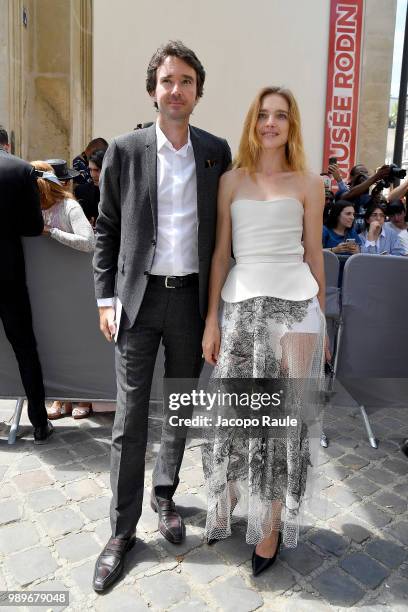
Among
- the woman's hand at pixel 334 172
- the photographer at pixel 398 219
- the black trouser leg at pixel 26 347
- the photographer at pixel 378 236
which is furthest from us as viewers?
the woman's hand at pixel 334 172

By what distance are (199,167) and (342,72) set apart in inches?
395

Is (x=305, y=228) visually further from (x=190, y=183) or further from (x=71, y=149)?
(x=71, y=149)

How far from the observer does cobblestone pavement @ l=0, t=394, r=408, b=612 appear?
2227mm

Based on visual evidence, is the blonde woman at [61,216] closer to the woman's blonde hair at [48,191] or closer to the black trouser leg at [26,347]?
the woman's blonde hair at [48,191]

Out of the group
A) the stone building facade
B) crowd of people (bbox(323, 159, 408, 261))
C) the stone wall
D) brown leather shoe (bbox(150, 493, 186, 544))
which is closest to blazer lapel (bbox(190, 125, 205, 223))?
brown leather shoe (bbox(150, 493, 186, 544))

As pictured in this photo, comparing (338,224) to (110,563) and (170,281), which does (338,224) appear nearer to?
(170,281)

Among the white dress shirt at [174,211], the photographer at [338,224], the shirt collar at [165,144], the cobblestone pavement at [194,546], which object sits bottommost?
the cobblestone pavement at [194,546]

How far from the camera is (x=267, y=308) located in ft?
7.30

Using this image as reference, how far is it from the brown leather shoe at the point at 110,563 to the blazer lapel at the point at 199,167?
4.92 feet

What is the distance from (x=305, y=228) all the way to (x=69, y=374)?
2.29 meters

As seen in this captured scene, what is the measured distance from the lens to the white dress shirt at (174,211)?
231cm

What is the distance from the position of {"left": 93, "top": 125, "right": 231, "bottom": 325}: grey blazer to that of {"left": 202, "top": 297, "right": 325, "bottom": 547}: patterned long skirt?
11.1 inches

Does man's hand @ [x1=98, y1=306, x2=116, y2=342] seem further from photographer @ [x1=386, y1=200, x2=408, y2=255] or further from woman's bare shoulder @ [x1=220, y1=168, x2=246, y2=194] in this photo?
photographer @ [x1=386, y1=200, x2=408, y2=255]

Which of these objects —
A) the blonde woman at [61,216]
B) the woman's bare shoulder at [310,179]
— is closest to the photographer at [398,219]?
the blonde woman at [61,216]
